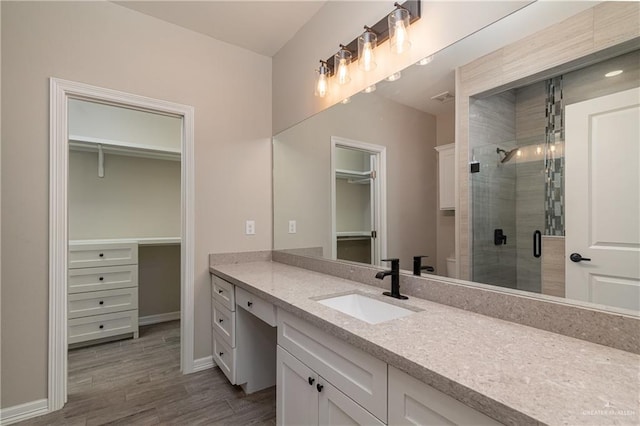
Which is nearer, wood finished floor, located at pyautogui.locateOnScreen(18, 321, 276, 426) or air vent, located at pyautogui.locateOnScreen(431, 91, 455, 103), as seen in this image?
air vent, located at pyautogui.locateOnScreen(431, 91, 455, 103)

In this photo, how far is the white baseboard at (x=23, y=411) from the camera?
5.47ft

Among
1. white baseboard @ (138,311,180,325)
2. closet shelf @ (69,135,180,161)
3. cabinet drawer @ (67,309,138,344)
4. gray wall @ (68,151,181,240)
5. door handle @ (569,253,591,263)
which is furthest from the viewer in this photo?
white baseboard @ (138,311,180,325)

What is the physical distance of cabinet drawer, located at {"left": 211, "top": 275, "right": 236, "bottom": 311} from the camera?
195cm

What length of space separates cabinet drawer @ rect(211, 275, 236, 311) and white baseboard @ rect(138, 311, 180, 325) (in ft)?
5.19

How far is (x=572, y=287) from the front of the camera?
3.18 ft

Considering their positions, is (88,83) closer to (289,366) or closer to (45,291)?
(45,291)

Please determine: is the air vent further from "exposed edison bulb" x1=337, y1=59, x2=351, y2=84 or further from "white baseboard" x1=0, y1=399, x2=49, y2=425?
"white baseboard" x1=0, y1=399, x2=49, y2=425

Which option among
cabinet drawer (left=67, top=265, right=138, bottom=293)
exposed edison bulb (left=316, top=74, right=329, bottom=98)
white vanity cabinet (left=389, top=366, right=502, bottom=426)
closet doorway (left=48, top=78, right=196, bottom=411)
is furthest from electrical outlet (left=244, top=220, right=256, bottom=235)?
white vanity cabinet (left=389, top=366, right=502, bottom=426)

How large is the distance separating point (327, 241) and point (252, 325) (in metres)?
0.77

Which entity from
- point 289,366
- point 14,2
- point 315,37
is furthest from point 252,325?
point 14,2

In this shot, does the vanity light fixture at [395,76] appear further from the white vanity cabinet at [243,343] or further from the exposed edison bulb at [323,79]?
the white vanity cabinet at [243,343]

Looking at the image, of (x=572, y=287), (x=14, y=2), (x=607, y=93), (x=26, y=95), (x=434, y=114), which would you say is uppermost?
(x=14, y=2)

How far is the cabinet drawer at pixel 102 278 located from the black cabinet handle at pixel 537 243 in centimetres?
325

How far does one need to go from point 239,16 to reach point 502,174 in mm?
2064
